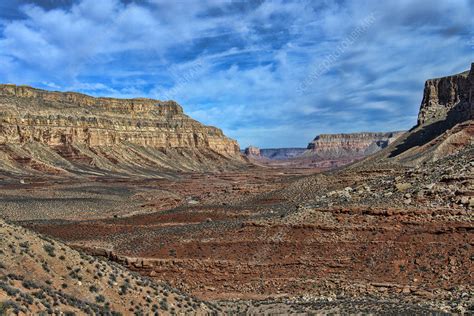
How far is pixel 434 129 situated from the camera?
7238 centimetres

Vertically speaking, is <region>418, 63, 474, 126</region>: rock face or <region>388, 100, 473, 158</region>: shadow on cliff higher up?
<region>418, 63, 474, 126</region>: rock face

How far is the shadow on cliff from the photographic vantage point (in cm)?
6756

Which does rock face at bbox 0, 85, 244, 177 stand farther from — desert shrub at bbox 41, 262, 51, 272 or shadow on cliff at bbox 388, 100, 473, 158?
desert shrub at bbox 41, 262, 51, 272

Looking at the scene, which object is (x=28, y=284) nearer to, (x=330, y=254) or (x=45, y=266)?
(x=45, y=266)

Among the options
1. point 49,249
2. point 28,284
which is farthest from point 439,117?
point 28,284

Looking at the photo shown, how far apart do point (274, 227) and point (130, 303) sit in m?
10.3

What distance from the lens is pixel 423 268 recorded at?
16.0 m

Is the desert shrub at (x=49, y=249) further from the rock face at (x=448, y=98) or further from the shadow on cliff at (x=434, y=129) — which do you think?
the rock face at (x=448, y=98)

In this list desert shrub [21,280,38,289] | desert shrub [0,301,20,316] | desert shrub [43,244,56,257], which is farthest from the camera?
desert shrub [43,244,56,257]

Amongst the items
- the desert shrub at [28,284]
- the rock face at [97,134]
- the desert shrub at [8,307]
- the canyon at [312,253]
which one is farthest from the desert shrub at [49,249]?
the rock face at [97,134]

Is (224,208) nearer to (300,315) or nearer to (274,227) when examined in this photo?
(274,227)

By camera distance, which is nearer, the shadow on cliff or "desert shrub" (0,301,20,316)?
"desert shrub" (0,301,20,316)

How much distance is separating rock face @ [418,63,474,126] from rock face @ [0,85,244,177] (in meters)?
55.2

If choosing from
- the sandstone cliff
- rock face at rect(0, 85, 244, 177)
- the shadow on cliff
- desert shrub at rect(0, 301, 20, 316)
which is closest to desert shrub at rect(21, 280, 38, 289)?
desert shrub at rect(0, 301, 20, 316)
